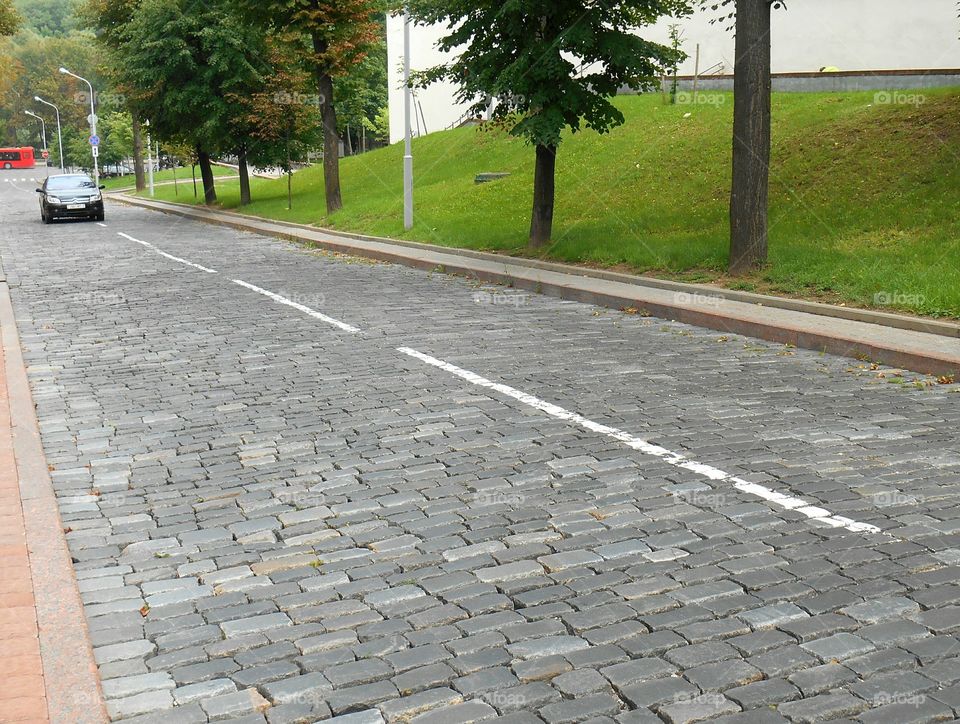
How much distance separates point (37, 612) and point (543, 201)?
647 inches

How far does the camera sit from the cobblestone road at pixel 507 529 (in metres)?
3.96

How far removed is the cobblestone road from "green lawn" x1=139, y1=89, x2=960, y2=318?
11.0ft

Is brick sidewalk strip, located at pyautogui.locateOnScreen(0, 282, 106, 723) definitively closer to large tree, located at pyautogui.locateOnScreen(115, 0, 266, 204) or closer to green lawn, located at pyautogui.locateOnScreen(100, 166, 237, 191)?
large tree, located at pyautogui.locateOnScreen(115, 0, 266, 204)

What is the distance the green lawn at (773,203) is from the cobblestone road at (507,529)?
3.36 meters

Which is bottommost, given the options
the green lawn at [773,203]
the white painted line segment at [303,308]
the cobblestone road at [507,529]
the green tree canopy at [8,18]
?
the cobblestone road at [507,529]

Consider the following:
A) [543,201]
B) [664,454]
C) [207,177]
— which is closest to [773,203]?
[543,201]

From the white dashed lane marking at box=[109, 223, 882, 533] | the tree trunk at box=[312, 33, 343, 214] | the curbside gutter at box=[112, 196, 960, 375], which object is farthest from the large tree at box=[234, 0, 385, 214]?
the white dashed lane marking at box=[109, 223, 882, 533]

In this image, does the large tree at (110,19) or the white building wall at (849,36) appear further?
the large tree at (110,19)

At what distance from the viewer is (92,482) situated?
6.70 metres

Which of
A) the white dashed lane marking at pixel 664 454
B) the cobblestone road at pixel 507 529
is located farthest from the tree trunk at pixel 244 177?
the white dashed lane marking at pixel 664 454

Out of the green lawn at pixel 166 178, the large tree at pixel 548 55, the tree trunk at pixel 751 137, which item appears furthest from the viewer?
the green lawn at pixel 166 178

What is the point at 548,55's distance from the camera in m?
18.0

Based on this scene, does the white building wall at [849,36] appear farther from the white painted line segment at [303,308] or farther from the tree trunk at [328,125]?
the white painted line segment at [303,308]

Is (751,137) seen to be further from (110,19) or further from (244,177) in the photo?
(110,19)
